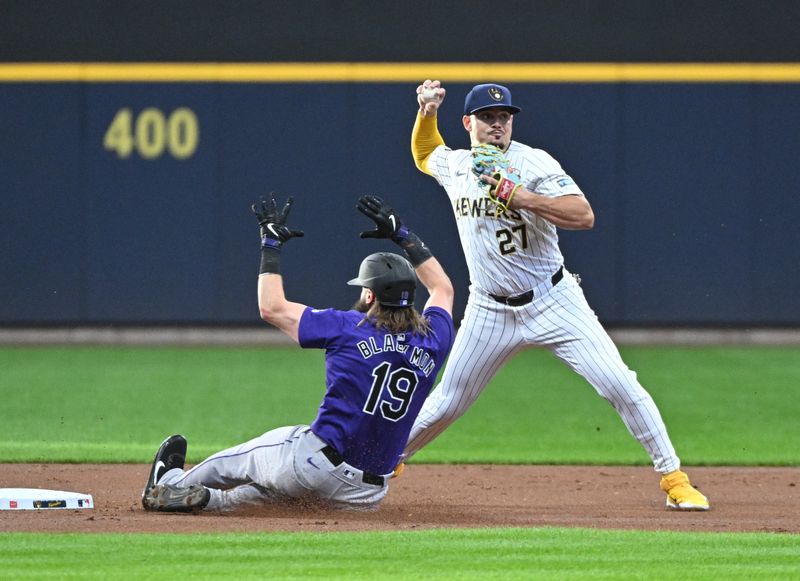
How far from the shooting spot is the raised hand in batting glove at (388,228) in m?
6.17

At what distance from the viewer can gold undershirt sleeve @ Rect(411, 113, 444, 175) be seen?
731 centimetres

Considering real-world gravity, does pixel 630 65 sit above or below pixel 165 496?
above

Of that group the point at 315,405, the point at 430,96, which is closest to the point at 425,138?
the point at 430,96

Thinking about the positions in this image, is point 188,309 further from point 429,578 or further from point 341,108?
point 429,578

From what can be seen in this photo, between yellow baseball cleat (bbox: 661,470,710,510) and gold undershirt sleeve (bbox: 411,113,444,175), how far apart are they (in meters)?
1.99

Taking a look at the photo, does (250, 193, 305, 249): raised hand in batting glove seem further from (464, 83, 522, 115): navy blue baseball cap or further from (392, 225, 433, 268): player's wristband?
(464, 83, 522, 115): navy blue baseball cap

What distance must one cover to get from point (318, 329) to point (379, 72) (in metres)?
10.1

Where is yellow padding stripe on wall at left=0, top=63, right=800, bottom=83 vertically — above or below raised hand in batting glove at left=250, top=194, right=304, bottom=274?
above

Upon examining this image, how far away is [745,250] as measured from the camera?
1576 centimetres

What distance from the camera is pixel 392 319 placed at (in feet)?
19.5

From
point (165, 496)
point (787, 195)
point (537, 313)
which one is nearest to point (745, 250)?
point (787, 195)

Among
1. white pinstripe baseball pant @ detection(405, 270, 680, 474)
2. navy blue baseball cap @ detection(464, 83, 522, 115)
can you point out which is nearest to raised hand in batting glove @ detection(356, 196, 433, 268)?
white pinstripe baseball pant @ detection(405, 270, 680, 474)

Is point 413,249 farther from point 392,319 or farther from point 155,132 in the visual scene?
point 155,132

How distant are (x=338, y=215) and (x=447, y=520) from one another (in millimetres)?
9634
